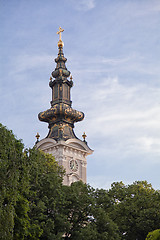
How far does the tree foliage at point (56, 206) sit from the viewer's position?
961 inches

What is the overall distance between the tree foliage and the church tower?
51.4 ft

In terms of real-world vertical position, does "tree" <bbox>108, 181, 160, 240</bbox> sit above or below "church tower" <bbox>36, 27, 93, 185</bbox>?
below

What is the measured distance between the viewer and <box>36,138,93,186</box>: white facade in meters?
58.9

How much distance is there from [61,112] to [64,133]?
10.2ft

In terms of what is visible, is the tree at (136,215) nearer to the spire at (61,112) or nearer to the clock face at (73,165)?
the clock face at (73,165)

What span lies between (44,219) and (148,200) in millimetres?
11725

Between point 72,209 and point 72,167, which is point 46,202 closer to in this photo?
point 72,209

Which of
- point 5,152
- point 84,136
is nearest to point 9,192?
point 5,152

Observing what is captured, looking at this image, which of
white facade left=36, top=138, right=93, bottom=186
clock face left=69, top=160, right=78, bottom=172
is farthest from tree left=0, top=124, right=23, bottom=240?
clock face left=69, top=160, right=78, bottom=172

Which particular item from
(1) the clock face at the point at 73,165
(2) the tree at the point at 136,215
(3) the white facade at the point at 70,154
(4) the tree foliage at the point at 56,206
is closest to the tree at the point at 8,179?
(4) the tree foliage at the point at 56,206

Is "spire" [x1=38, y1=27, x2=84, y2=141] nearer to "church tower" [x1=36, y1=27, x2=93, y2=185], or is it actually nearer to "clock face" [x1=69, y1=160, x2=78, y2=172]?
"church tower" [x1=36, y1=27, x2=93, y2=185]

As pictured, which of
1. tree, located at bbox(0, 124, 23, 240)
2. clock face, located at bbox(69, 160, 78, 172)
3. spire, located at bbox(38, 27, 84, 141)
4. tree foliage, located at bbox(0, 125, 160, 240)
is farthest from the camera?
spire, located at bbox(38, 27, 84, 141)

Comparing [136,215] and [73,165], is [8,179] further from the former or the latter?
[73,165]

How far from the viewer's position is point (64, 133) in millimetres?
61594
